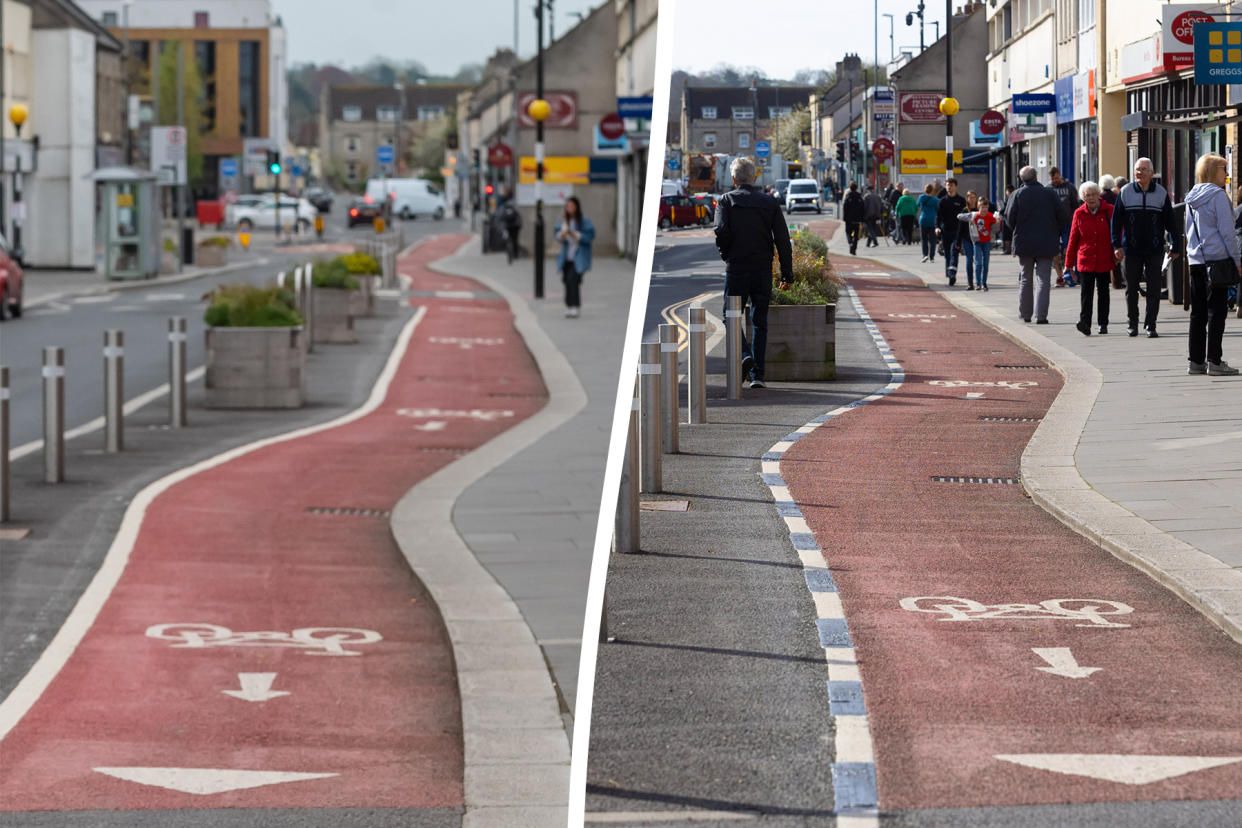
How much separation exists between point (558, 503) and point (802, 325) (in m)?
16.4

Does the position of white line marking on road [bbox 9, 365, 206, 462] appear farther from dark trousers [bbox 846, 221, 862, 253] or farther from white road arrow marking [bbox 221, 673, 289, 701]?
dark trousers [bbox 846, 221, 862, 253]

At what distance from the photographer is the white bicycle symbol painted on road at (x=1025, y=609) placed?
107 centimetres

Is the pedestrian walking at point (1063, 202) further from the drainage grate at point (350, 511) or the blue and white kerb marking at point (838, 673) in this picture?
the drainage grate at point (350, 511)

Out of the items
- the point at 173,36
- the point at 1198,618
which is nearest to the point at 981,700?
the point at 1198,618

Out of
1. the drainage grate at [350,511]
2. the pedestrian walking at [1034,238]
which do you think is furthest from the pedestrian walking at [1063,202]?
the drainage grate at [350,511]

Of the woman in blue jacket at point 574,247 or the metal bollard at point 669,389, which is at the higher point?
the woman in blue jacket at point 574,247

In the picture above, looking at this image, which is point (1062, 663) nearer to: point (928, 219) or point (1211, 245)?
point (1211, 245)

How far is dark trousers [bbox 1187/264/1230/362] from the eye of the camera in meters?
1.25

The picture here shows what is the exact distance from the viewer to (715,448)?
1331mm

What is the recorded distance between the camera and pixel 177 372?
22.5 metres

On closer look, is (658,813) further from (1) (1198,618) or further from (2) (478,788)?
(2) (478,788)

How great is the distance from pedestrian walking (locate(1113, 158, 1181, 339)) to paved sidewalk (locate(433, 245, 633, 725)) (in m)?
3.98

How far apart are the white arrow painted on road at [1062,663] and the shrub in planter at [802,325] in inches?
15.7

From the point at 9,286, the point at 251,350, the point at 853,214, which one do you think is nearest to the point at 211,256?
the point at 9,286
